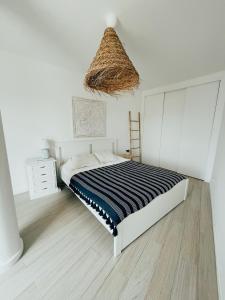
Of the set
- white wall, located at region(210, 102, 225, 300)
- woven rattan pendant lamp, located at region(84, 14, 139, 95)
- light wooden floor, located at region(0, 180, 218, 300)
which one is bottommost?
light wooden floor, located at region(0, 180, 218, 300)

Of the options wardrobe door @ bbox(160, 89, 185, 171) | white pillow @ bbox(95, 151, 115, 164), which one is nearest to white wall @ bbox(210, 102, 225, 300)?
wardrobe door @ bbox(160, 89, 185, 171)

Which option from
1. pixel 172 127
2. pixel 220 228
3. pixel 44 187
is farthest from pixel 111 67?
pixel 172 127

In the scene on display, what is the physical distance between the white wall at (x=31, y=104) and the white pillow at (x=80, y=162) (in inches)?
22.2

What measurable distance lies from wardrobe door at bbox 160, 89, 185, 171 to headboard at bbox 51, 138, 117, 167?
1535 mm

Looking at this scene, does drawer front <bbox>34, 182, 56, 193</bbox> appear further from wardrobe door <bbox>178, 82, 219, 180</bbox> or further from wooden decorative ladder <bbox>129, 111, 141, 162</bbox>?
wardrobe door <bbox>178, 82, 219, 180</bbox>

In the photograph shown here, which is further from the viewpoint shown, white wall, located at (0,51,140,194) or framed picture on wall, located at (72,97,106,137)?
framed picture on wall, located at (72,97,106,137)

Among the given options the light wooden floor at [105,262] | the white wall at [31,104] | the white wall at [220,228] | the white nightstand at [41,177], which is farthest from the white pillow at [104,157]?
the white wall at [220,228]

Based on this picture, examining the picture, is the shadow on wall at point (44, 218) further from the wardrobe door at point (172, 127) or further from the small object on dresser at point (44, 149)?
the wardrobe door at point (172, 127)

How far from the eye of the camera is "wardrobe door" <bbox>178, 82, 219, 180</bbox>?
2928 millimetres

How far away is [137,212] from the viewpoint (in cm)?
147

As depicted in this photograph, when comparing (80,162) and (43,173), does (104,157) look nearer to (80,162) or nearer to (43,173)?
(80,162)

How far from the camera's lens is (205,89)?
2961 mm

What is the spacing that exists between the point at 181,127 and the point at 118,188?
2.63 metres

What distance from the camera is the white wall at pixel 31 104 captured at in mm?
2186
